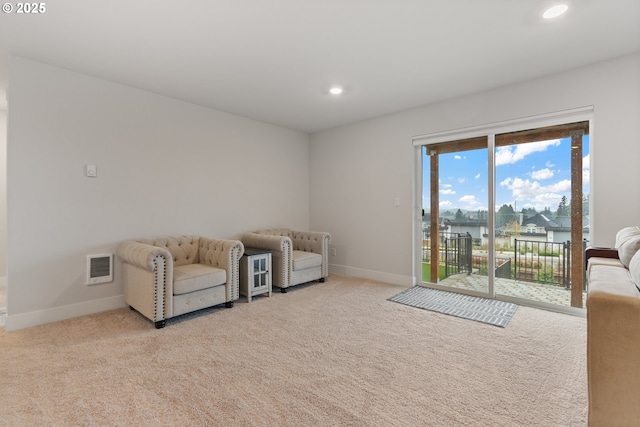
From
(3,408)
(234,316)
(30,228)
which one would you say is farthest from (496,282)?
(30,228)

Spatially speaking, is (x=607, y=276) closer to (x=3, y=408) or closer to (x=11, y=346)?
(x=3, y=408)

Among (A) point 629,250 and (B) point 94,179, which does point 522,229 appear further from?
(B) point 94,179

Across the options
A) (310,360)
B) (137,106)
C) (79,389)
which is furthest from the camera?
(137,106)

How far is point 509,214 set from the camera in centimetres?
365

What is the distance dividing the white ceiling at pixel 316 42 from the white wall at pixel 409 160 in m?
0.23

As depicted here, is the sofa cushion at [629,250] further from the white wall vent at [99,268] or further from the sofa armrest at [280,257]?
the white wall vent at [99,268]

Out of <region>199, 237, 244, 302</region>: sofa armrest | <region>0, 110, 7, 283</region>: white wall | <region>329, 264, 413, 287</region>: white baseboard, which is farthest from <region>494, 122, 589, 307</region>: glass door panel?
<region>0, 110, 7, 283</region>: white wall

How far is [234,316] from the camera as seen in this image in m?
3.19

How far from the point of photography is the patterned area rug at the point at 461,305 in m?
3.12

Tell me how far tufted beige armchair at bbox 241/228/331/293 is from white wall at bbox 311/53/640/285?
2.25ft

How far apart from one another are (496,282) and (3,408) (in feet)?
14.8

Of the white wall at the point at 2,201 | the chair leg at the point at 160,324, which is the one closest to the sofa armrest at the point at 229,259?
the chair leg at the point at 160,324

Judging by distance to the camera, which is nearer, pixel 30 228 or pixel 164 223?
pixel 30 228

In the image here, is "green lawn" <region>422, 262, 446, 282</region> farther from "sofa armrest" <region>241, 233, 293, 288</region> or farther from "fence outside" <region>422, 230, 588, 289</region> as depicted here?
"sofa armrest" <region>241, 233, 293, 288</region>
